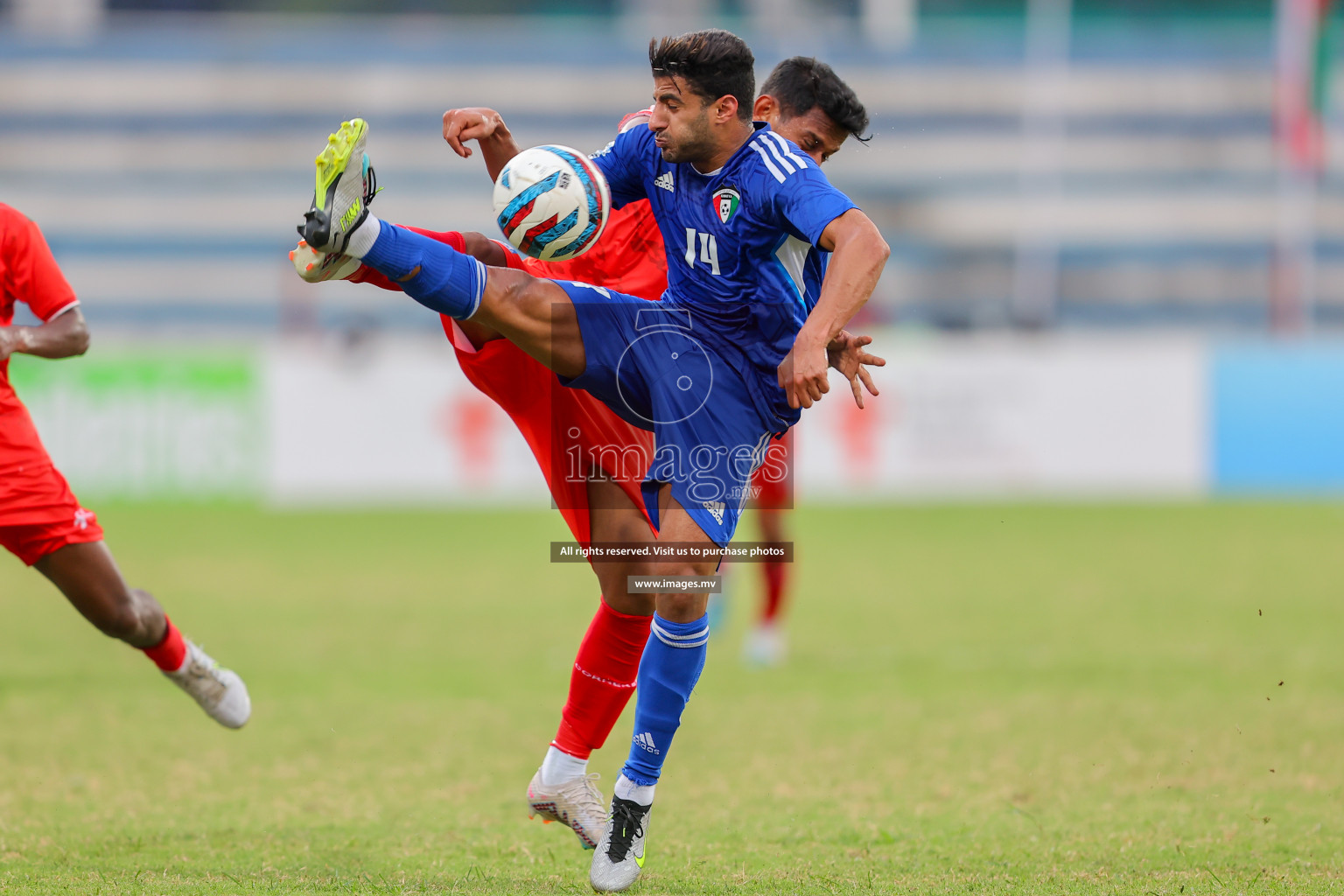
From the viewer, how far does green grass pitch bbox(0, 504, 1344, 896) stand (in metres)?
4.96

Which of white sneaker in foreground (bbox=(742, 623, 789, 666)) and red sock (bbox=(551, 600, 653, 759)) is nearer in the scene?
red sock (bbox=(551, 600, 653, 759))

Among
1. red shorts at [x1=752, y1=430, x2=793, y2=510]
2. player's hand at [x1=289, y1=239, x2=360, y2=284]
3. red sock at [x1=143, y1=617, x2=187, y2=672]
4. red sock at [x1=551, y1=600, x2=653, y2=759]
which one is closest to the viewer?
player's hand at [x1=289, y1=239, x2=360, y2=284]

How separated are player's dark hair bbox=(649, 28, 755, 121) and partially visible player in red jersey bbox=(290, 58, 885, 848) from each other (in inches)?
16.4

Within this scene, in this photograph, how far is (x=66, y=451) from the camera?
57.0 feet

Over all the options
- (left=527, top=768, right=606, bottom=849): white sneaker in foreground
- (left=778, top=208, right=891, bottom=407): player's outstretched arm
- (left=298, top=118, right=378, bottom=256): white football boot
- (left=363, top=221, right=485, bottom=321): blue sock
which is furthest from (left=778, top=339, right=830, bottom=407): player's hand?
(left=527, top=768, right=606, bottom=849): white sneaker in foreground

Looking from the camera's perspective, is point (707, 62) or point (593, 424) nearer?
point (707, 62)

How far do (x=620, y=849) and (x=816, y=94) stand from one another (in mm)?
2831

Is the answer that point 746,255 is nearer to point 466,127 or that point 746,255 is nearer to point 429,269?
point 429,269

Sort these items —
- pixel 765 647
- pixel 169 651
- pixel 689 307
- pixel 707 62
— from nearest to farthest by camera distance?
pixel 707 62, pixel 689 307, pixel 169 651, pixel 765 647

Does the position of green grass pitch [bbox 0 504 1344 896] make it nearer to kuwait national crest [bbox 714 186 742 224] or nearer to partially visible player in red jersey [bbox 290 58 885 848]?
partially visible player in red jersey [bbox 290 58 885 848]

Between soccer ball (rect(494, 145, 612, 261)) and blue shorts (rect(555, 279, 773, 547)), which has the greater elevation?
soccer ball (rect(494, 145, 612, 261))

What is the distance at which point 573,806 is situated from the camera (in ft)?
17.1

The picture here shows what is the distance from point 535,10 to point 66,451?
30.5m

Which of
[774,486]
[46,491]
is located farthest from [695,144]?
[774,486]
